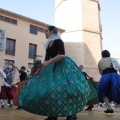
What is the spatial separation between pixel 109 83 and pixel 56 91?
2274mm

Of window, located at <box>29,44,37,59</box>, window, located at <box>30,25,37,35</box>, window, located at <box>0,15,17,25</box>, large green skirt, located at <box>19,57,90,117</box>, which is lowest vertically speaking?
large green skirt, located at <box>19,57,90,117</box>

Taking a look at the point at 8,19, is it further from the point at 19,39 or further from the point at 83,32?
the point at 83,32

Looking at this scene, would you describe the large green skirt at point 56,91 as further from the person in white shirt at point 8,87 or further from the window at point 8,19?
the window at point 8,19

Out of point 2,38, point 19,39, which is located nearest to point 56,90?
point 2,38

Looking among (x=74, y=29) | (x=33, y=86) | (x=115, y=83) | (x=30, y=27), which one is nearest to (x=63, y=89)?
(x=33, y=86)

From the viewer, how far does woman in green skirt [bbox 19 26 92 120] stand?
2799 mm

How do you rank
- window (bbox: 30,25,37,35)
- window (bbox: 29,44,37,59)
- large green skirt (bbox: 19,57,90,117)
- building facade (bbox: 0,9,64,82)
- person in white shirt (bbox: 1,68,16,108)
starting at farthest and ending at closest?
1. window (bbox: 30,25,37,35)
2. window (bbox: 29,44,37,59)
3. building facade (bbox: 0,9,64,82)
4. person in white shirt (bbox: 1,68,16,108)
5. large green skirt (bbox: 19,57,90,117)

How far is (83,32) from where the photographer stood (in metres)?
29.1

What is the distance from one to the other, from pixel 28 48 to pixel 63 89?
72.9 feet

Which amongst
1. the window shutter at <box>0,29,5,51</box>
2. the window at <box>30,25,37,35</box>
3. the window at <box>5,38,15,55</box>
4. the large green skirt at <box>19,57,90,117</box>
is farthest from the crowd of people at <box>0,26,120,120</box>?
the window at <box>30,25,37,35</box>

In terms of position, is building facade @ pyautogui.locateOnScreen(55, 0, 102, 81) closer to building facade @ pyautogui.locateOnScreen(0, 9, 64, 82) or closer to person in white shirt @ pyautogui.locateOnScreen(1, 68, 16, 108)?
building facade @ pyautogui.locateOnScreen(0, 9, 64, 82)

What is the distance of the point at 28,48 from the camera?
2470 centimetres

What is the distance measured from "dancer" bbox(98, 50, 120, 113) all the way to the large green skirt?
1787 mm

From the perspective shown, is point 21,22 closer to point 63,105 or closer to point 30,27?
point 30,27
